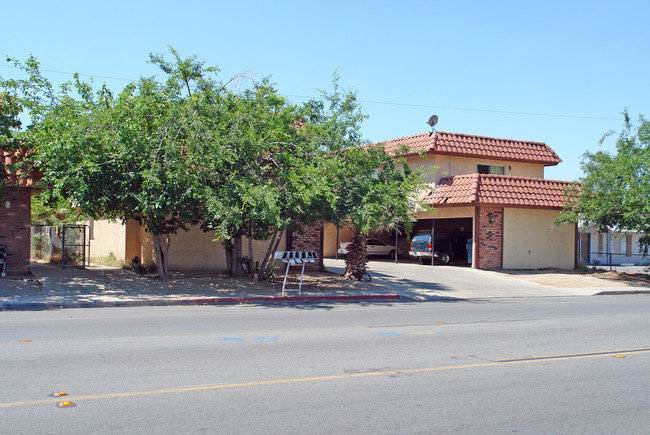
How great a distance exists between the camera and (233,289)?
17.7 m

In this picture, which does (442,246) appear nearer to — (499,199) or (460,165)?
(460,165)

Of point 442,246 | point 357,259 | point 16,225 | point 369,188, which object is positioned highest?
point 369,188

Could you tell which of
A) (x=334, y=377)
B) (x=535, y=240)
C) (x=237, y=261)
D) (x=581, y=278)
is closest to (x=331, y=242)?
(x=535, y=240)

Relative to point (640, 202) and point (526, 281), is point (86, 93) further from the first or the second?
point (640, 202)

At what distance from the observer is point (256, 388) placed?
22.0ft

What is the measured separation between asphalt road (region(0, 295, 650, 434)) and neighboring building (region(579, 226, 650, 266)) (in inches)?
913

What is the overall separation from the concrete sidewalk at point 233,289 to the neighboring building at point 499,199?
2.06 m

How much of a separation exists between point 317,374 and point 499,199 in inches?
779

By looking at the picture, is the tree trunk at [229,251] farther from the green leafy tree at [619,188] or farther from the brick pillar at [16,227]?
the green leafy tree at [619,188]

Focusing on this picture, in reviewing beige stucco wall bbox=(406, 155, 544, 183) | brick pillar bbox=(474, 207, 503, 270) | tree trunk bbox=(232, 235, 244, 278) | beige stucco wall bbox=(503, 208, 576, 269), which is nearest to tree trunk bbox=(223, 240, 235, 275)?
tree trunk bbox=(232, 235, 244, 278)

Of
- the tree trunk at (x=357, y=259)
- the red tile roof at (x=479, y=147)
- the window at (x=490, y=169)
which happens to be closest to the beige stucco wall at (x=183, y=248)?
the tree trunk at (x=357, y=259)

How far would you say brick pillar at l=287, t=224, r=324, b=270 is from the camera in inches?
926

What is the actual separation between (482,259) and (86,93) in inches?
684

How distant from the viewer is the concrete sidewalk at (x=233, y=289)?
1520 centimetres
